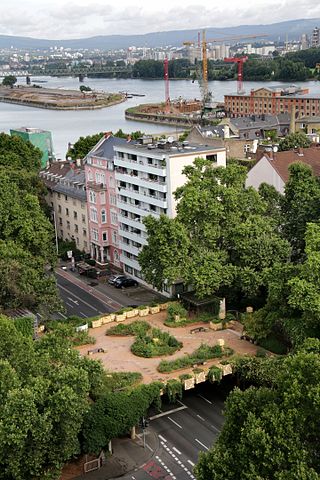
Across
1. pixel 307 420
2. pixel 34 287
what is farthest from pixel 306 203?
pixel 307 420

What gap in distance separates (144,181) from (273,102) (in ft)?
234

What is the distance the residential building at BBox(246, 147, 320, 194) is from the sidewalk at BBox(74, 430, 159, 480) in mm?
21770

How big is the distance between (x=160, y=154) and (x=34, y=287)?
1108cm

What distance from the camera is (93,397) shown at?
21000 millimetres

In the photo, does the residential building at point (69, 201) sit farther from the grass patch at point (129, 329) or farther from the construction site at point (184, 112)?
the construction site at point (184, 112)

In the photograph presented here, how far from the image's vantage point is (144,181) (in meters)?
36.8

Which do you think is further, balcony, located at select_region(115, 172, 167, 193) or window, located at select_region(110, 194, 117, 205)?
window, located at select_region(110, 194, 117, 205)

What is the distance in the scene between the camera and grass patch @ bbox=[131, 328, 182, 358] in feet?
85.0

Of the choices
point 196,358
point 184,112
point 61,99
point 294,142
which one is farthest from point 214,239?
point 61,99

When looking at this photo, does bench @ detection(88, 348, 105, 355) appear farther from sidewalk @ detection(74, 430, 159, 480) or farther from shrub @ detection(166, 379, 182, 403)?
sidewalk @ detection(74, 430, 159, 480)

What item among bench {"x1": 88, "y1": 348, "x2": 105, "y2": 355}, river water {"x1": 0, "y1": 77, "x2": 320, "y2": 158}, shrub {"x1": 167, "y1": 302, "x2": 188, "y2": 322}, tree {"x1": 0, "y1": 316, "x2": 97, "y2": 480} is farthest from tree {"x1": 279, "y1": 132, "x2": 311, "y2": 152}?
tree {"x1": 0, "y1": 316, "x2": 97, "y2": 480}

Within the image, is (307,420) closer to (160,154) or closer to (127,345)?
(127,345)

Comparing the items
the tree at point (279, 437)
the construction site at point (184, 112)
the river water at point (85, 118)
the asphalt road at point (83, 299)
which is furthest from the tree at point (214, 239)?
the construction site at point (184, 112)

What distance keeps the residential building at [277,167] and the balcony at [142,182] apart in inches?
321
